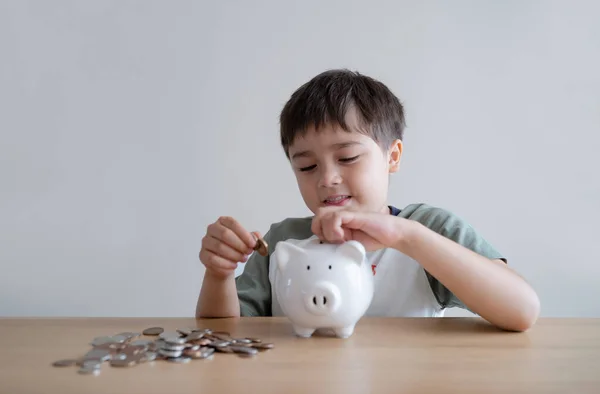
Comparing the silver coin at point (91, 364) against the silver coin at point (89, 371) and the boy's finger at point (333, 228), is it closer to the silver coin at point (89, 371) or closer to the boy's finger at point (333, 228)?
the silver coin at point (89, 371)

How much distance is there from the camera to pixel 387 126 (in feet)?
3.55

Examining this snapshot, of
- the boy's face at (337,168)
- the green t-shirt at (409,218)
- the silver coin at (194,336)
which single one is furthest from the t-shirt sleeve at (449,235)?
the silver coin at (194,336)

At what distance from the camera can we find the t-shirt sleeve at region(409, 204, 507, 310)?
1.00m

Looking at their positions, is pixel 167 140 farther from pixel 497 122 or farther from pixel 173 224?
pixel 497 122

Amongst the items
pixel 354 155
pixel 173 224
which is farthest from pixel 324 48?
pixel 354 155

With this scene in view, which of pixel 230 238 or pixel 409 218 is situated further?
pixel 409 218

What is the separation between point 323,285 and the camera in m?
0.73

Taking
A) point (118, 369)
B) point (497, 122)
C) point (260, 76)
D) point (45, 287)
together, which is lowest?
point (45, 287)

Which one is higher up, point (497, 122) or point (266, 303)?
point (497, 122)

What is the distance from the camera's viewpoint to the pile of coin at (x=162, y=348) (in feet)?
2.11

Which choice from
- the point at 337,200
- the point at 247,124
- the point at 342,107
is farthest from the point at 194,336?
the point at 247,124

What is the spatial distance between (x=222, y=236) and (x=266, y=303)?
0.93ft

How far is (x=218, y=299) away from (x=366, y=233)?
272 mm

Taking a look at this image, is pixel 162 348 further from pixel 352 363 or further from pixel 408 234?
pixel 408 234
